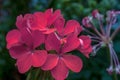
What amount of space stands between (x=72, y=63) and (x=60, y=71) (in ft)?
0.17

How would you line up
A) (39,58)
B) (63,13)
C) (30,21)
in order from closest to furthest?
(39,58)
(30,21)
(63,13)

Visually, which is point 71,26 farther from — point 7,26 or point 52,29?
point 7,26

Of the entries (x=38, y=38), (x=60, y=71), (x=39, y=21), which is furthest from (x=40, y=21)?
(x=60, y=71)

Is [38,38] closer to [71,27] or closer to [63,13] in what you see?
[71,27]

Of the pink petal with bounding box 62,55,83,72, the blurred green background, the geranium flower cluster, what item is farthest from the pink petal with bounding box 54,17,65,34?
the blurred green background

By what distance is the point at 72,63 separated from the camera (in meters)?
1.62

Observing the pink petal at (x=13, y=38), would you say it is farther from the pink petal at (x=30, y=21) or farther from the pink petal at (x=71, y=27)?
the pink petal at (x=71, y=27)

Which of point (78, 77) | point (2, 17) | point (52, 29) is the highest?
point (52, 29)

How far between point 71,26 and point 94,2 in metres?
1.38

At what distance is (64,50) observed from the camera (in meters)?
1.64

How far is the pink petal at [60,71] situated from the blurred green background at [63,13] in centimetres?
83

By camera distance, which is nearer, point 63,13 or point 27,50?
point 27,50

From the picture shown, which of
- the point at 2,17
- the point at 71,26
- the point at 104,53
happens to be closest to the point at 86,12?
the point at 104,53

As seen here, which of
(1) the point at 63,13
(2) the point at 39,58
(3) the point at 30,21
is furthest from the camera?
(1) the point at 63,13
